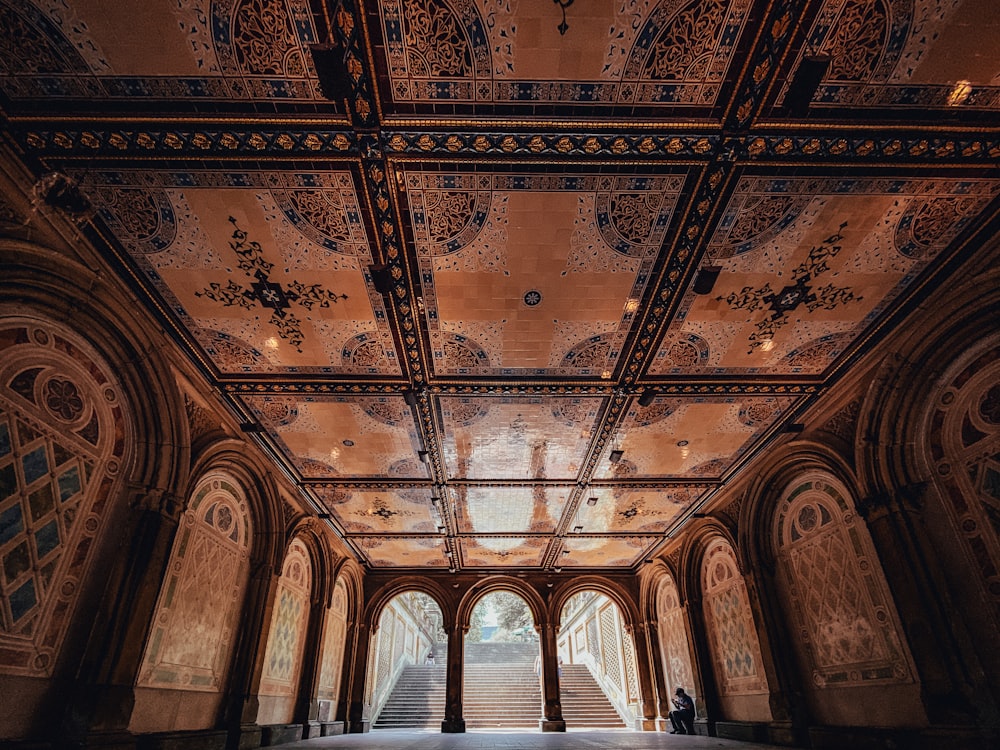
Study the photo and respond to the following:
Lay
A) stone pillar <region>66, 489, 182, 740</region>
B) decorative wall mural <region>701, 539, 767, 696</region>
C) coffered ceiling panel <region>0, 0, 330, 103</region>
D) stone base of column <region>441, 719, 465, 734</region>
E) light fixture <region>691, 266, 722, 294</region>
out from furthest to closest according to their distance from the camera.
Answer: stone base of column <region>441, 719, 465, 734</region>
decorative wall mural <region>701, 539, 767, 696</region>
light fixture <region>691, 266, 722, 294</region>
stone pillar <region>66, 489, 182, 740</region>
coffered ceiling panel <region>0, 0, 330, 103</region>

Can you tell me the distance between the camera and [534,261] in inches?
183

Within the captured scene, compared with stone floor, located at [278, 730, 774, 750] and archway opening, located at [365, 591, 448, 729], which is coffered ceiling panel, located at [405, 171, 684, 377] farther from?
archway opening, located at [365, 591, 448, 729]

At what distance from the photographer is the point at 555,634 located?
46.0ft

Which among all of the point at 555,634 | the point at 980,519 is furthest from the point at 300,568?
the point at 980,519

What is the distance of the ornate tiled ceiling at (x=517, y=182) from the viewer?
3.14 metres

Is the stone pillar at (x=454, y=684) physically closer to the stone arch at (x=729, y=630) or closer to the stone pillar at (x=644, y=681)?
the stone pillar at (x=644, y=681)

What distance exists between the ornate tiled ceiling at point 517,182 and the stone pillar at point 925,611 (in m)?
1.60

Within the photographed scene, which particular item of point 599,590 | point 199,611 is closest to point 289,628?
point 199,611

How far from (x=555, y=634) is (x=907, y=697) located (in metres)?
9.63

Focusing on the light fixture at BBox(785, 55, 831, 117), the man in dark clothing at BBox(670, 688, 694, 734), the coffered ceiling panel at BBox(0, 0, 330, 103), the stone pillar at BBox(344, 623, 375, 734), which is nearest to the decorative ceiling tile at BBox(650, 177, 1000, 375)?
the light fixture at BBox(785, 55, 831, 117)

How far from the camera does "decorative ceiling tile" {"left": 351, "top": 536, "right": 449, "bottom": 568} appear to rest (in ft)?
39.0

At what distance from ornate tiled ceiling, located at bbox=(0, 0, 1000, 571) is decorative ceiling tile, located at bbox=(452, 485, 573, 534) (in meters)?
2.86

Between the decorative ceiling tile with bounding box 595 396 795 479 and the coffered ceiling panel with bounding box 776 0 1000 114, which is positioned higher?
the coffered ceiling panel with bounding box 776 0 1000 114

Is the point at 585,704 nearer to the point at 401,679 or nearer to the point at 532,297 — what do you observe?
the point at 401,679
